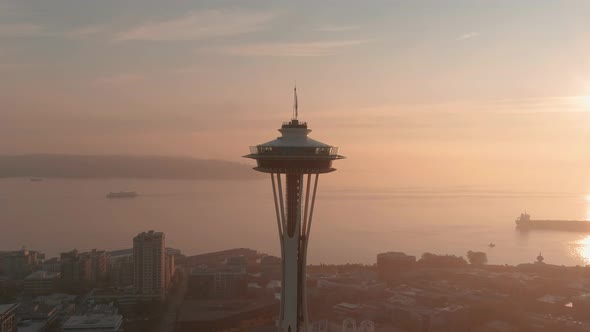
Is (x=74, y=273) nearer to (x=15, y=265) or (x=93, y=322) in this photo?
(x=15, y=265)

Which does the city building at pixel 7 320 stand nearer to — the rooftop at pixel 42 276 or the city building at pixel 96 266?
the rooftop at pixel 42 276

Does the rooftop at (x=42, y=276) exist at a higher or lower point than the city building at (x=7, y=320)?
higher

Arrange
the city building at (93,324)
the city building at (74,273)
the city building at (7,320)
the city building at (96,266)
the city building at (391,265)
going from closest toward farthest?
the city building at (7,320) → the city building at (93,324) → the city building at (74,273) → the city building at (96,266) → the city building at (391,265)

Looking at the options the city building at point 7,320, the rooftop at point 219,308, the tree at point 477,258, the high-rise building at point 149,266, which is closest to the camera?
the city building at point 7,320

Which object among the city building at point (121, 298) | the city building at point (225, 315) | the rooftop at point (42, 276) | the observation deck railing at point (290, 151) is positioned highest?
the observation deck railing at point (290, 151)

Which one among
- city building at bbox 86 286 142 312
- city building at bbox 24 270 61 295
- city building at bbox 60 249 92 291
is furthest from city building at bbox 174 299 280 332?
city building at bbox 24 270 61 295

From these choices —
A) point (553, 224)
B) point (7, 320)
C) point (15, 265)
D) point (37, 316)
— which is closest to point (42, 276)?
point (15, 265)

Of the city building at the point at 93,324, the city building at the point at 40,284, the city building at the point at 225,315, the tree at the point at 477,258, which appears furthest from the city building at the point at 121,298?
the tree at the point at 477,258
